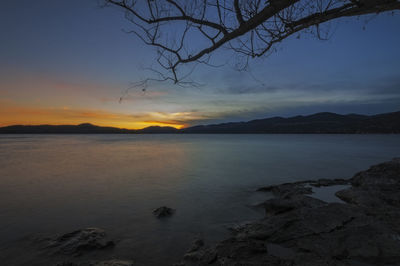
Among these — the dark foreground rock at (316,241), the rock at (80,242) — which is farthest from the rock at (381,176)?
the rock at (80,242)

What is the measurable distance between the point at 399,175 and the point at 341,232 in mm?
8179

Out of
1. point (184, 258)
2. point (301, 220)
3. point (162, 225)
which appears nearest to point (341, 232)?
point (301, 220)

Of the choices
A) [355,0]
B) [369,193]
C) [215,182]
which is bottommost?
[215,182]

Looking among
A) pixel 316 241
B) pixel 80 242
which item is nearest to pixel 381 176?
pixel 316 241

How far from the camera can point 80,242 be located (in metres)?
5.20

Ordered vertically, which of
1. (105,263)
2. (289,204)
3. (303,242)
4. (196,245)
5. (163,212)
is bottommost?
(163,212)

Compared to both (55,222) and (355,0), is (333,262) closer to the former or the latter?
(355,0)

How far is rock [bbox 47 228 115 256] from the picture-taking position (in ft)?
16.3

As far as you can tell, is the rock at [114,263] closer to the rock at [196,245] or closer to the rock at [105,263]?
the rock at [105,263]

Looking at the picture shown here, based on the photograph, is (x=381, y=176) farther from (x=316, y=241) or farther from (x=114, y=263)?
(x=114, y=263)

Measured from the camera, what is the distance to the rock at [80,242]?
195 inches

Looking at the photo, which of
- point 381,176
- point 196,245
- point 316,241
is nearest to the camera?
point 316,241

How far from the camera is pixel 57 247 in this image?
513 cm

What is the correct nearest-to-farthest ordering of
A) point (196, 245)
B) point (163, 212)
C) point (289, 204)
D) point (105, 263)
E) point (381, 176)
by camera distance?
point (105, 263), point (196, 245), point (289, 204), point (163, 212), point (381, 176)
